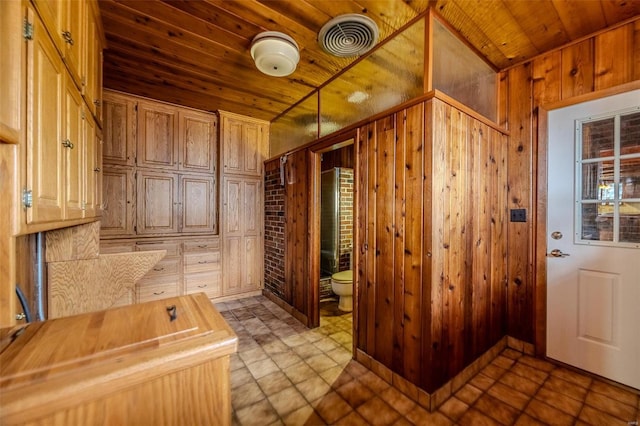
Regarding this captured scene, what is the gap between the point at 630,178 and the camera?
5.80 feet

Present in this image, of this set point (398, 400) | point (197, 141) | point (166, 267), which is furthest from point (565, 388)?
point (197, 141)

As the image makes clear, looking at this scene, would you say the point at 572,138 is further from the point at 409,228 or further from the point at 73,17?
the point at 73,17

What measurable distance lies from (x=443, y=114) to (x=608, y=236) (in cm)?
149

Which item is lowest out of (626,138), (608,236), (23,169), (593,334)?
(593,334)

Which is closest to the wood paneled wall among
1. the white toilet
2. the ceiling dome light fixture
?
the ceiling dome light fixture

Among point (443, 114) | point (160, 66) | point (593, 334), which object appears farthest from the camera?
point (160, 66)

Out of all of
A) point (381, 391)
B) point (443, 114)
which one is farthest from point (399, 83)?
point (381, 391)

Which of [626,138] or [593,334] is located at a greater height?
[626,138]

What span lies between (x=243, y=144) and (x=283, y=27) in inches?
78.7

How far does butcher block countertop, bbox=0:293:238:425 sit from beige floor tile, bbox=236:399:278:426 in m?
1.01

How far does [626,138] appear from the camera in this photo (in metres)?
1.79

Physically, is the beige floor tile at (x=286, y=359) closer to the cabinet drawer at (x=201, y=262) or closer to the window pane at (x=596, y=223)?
the cabinet drawer at (x=201, y=262)

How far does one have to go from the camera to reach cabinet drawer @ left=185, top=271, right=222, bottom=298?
3.26m

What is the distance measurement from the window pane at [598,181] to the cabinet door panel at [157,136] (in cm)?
393
